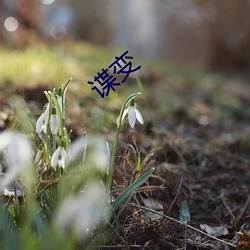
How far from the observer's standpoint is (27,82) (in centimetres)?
316

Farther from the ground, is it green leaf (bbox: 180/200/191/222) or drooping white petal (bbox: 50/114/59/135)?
drooping white petal (bbox: 50/114/59/135)

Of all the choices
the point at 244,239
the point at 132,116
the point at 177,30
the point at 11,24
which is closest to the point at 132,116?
the point at 132,116

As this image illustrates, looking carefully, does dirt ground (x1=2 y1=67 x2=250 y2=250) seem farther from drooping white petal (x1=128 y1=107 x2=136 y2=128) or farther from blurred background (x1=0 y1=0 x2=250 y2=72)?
blurred background (x1=0 y1=0 x2=250 y2=72)

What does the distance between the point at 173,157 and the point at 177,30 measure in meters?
7.45

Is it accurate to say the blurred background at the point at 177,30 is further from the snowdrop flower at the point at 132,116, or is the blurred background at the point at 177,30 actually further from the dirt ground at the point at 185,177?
the snowdrop flower at the point at 132,116

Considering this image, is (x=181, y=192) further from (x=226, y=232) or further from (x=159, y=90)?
(x=159, y=90)

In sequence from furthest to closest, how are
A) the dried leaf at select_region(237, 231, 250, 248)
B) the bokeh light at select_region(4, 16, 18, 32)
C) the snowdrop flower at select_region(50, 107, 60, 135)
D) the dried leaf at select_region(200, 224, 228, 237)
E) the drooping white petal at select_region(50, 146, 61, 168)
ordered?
the bokeh light at select_region(4, 16, 18, 32) → the dried leaf at select_region(200, 224, 228, 237) → the dried leaf at select_region(237, 231, 250, 248) → the snowdrop flower at select_region(50, 107, 60, 135) → the drooping white petal at select_region(50, 146, 61, 168)

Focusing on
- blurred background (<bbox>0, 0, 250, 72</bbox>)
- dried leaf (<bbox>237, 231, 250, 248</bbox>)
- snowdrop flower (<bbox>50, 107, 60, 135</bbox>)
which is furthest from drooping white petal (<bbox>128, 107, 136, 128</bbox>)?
blurred background (<bbox>0, 0, 250, 72</bbox>)

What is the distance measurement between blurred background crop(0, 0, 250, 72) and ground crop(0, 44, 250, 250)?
8.19ft

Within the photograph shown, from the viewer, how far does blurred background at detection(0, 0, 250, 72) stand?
275 inches

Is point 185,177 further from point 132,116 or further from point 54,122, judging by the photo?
point 54,122

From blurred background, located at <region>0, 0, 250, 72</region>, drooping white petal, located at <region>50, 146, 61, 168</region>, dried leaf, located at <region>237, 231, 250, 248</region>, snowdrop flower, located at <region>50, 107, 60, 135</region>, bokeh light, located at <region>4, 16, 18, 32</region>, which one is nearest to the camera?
drooping white petal, located at <region>50, 146, 61, 168</region>

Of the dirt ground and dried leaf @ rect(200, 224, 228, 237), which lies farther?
dried leaf @ rect(200, 224, 228, 237)

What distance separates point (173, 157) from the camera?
2395 mm
